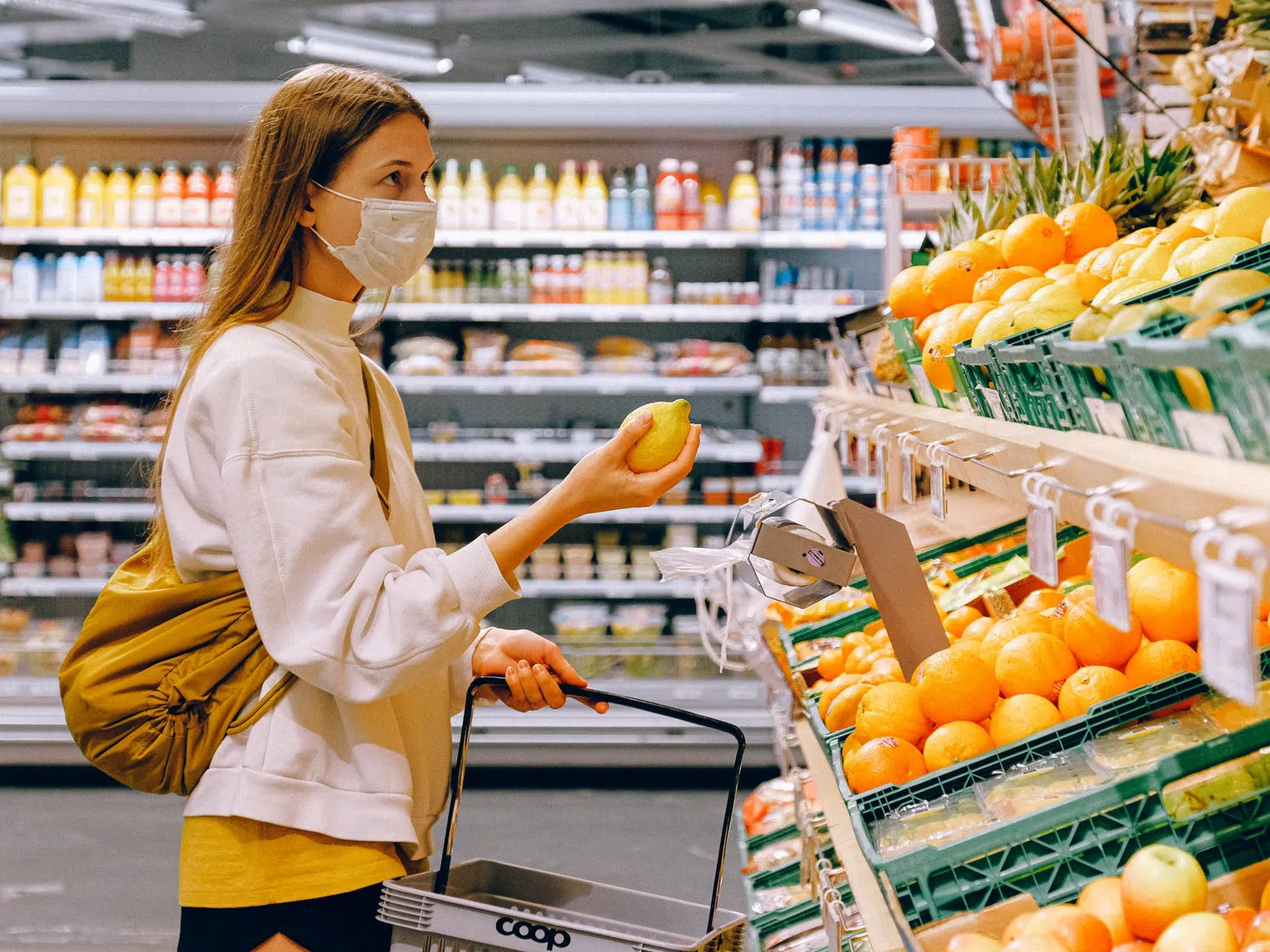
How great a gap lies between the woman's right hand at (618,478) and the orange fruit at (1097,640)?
512 mm

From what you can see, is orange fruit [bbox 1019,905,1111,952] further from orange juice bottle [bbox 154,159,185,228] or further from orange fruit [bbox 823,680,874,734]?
orange juice bottle [bbox 154,159,185,228]

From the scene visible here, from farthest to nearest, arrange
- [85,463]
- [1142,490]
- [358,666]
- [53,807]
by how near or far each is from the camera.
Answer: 1. [85,463]
2. [53,807]
3. [358,666]
4. [1142,490]

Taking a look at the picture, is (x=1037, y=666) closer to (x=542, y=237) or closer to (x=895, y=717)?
(x=895, y=717)

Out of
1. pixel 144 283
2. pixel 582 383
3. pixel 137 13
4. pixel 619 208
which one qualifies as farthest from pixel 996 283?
pixel 137 13

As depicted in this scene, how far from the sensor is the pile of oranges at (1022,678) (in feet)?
4.38

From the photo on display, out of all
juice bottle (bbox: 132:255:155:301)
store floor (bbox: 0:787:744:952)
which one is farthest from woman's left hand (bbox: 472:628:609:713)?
juice bottle (bbox: 132:255:155:301)

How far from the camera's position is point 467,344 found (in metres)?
4.97

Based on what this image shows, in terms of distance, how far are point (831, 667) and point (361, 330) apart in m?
1.01

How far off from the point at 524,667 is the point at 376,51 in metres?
4.50

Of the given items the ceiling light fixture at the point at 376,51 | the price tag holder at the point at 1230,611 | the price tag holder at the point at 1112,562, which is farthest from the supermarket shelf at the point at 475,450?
the price tag holder at the point at 1230,611

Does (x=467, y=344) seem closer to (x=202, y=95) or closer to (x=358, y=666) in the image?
(x=202, y=95)

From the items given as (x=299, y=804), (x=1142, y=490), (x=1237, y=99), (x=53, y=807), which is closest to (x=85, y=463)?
(x=53, y=807)

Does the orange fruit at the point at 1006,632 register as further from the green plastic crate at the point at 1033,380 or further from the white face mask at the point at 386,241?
the white face mask at the point at 386,241

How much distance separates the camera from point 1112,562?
0.75 meters
